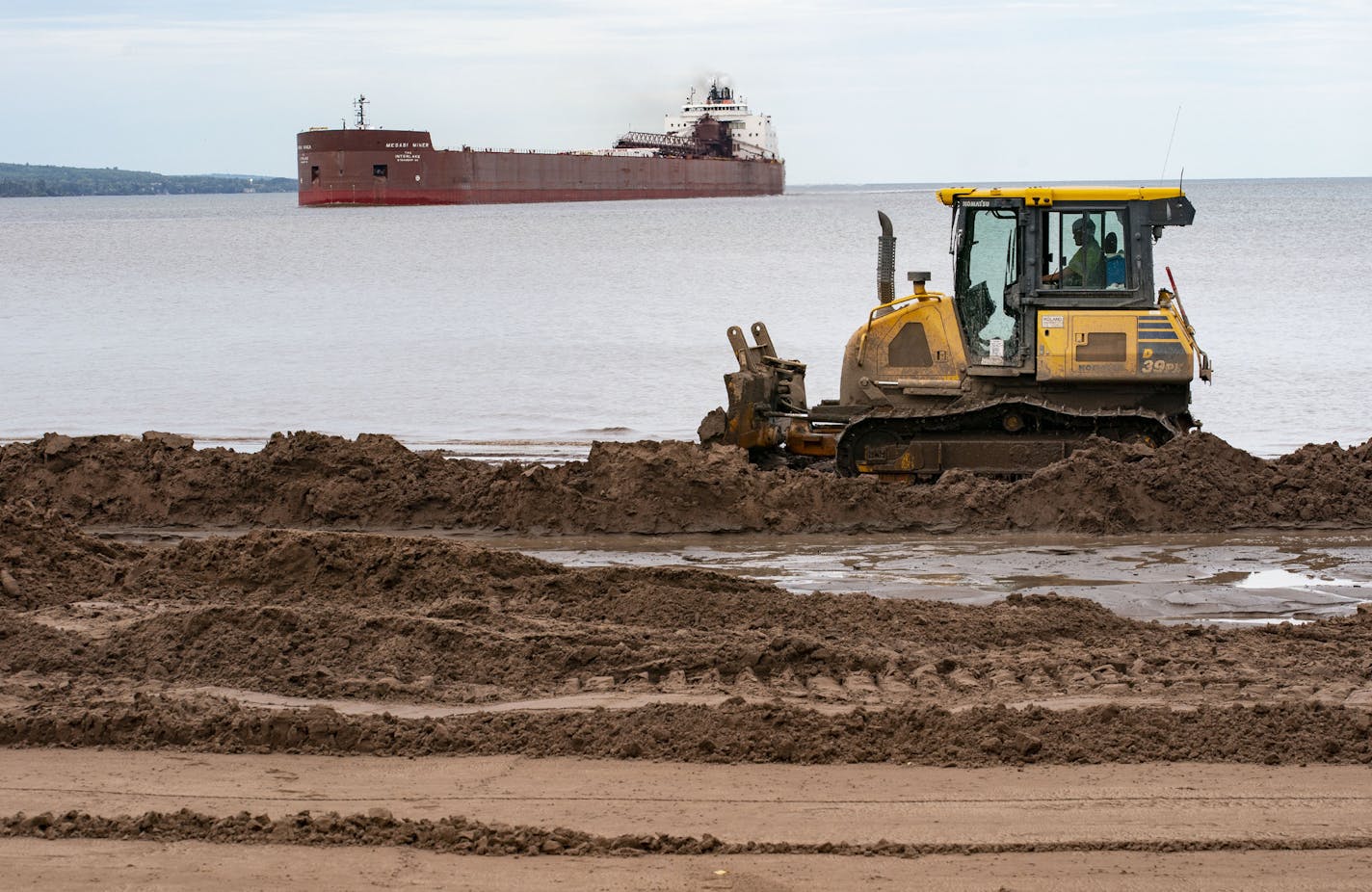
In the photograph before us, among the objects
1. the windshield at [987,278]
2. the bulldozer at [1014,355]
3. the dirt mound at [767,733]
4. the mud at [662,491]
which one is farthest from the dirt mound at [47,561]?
the windshield at [987,278]

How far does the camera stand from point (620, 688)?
6891mm

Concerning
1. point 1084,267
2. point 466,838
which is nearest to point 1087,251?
point 1084,267

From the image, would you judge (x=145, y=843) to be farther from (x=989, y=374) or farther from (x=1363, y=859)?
(x=989, y=374)

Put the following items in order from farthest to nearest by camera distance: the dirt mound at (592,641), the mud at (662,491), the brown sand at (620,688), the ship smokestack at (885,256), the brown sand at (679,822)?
the ship smokestack at (885,256) < the mud at (662,491) < the dirt mound at (592,641) < the brown sand at (620,688) < the brown sand at (679,822)

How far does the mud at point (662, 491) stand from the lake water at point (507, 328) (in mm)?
4158

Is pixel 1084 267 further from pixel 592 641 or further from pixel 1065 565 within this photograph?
pixel 592 641

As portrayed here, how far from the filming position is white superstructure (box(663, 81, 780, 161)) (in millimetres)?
99688

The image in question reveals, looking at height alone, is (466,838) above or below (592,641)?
below

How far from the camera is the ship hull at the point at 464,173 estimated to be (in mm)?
80375

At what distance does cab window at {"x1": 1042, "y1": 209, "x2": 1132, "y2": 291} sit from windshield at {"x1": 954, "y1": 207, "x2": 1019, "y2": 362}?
278mm

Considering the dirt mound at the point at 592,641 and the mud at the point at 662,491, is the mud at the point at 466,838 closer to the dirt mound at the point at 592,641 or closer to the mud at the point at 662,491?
the dirt mound at the point at 592,641

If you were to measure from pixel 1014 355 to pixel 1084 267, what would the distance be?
837 millimetres

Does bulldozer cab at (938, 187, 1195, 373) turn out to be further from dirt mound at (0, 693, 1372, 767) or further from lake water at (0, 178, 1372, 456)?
dirt mound at (0, 693, 1372, 767)

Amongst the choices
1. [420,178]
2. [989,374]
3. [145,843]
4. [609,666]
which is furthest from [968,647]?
[420,178]
